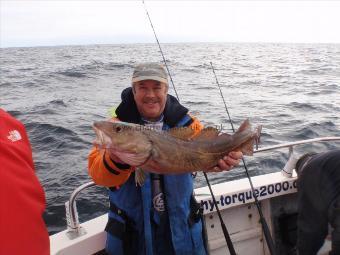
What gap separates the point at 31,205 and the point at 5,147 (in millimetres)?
325

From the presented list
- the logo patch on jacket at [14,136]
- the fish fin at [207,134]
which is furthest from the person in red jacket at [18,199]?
the fish fin at [207,134]

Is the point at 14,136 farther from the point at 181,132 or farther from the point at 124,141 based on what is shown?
the point at 181,132

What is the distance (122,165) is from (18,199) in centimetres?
105

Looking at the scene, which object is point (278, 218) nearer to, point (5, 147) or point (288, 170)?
point (288, 170)

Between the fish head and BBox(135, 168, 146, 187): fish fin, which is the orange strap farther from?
the fish head

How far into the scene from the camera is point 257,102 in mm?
17406

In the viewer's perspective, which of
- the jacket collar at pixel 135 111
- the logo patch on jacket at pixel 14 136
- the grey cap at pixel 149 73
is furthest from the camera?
the jacket collar at pixel 135 111

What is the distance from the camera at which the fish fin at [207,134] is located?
2.96m

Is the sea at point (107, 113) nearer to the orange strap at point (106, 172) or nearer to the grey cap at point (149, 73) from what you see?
the grey cap at point (149, 73)

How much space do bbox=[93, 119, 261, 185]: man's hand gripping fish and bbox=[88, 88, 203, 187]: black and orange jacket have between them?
195mm

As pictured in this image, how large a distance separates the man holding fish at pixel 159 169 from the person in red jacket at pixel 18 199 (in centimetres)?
83

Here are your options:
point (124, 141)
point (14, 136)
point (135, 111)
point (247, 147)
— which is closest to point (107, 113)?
point (135, 111)

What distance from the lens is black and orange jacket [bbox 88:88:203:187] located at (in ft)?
9.21

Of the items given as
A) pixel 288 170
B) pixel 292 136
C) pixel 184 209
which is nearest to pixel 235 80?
pixel 292 136
